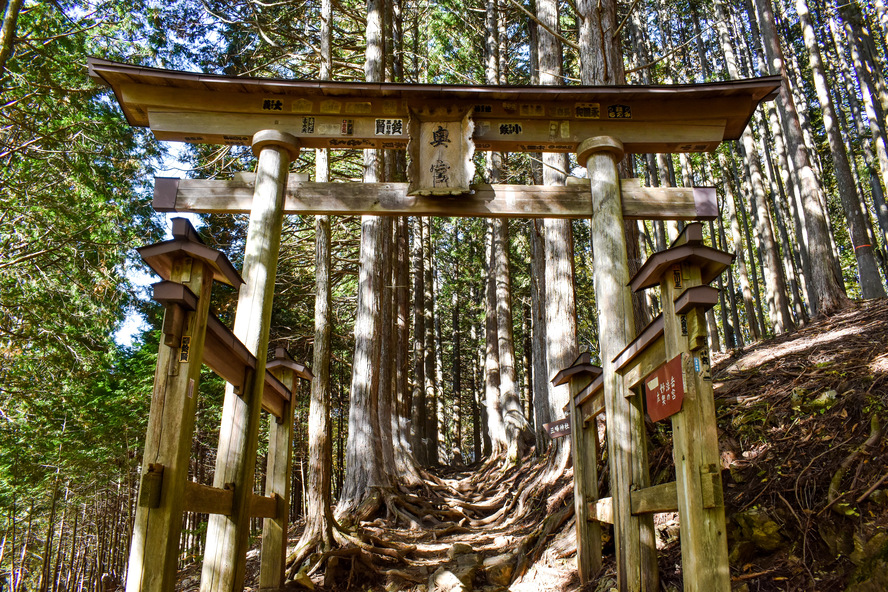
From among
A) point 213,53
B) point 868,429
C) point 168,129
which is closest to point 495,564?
point 868,429

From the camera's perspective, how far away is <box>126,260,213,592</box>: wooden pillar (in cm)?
321

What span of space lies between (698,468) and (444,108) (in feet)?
13.3

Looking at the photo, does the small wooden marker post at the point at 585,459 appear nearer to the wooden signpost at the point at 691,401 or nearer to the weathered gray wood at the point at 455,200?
the weathered gray wood at the point at 455,200

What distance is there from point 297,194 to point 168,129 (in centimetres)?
142

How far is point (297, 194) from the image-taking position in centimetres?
562

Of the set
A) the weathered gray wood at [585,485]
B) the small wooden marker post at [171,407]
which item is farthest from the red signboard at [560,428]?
the small wooden marker post at [171,407]

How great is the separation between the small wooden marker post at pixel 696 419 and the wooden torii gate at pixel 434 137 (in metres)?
1.65

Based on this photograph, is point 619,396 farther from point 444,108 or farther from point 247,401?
point 444,108

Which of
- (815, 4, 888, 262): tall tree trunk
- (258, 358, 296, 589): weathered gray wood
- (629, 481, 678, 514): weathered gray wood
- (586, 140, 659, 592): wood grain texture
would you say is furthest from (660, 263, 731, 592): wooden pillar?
(815, 4, 888, 262): tall tree trunk

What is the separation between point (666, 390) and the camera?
345cm

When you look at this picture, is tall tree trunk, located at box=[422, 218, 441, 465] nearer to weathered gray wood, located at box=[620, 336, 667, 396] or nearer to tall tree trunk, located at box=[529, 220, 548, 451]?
tall tree trunk, located at box=[529, 220, 548, 451]

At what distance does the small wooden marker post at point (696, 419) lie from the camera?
3.09 metres

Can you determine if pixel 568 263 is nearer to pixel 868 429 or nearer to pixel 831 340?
pixel 831 340

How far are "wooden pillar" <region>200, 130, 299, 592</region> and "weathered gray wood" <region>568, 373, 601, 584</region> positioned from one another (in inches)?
116
